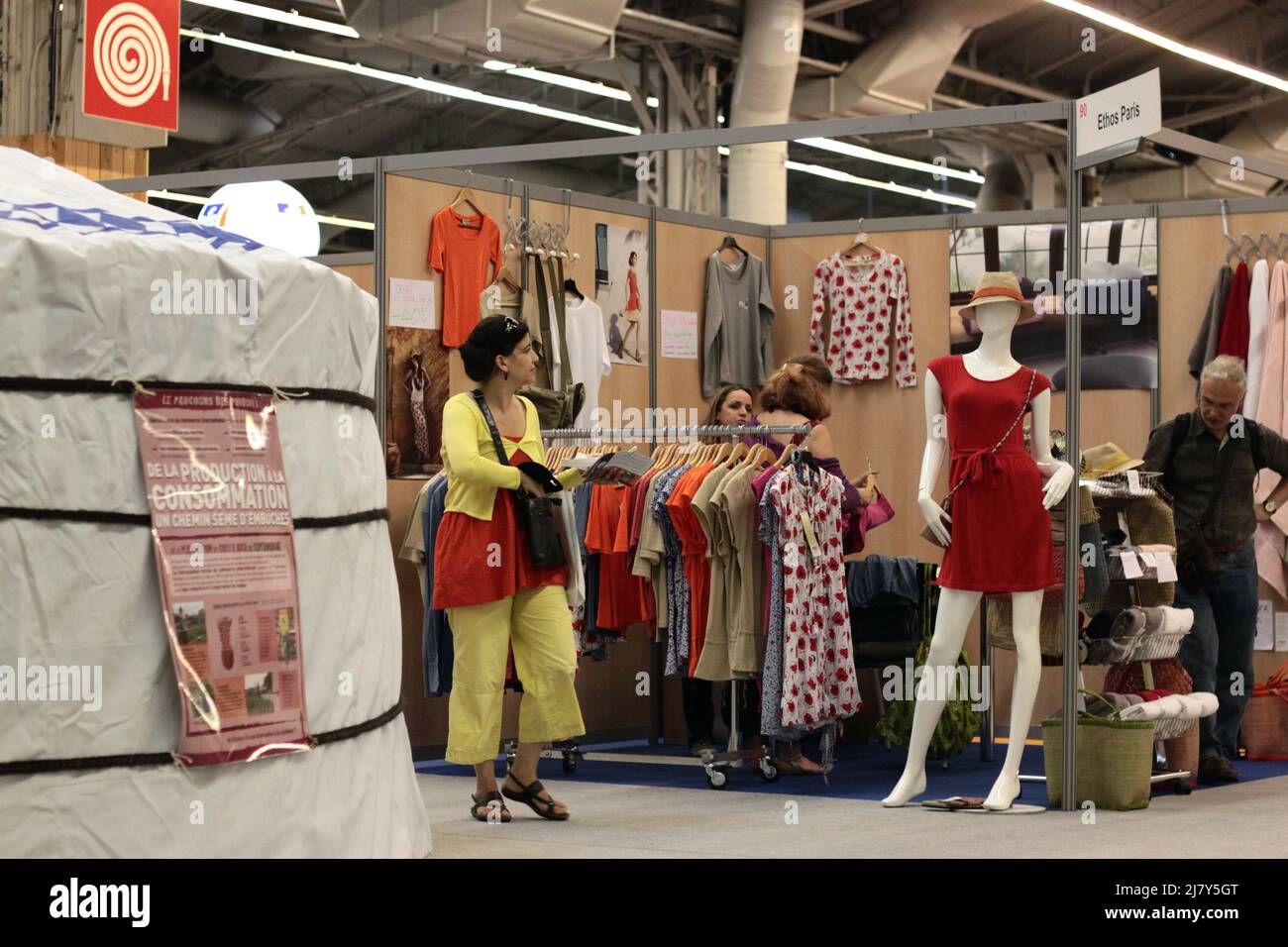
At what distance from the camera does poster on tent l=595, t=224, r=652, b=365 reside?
24.4ft

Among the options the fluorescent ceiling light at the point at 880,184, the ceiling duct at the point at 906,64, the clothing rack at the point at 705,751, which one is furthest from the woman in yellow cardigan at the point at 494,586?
the fluorescent ceiling light at the point at 880,184

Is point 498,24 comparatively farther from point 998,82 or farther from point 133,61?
point 998,82

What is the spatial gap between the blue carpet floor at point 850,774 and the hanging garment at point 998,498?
0.77m

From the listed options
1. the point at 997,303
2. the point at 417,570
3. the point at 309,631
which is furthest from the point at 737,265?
the point at 309,631

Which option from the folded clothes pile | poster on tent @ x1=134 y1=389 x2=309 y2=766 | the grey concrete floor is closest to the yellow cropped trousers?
the grey concrete floor

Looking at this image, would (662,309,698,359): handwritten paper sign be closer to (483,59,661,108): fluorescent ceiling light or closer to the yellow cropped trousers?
the yellow cropped trousers

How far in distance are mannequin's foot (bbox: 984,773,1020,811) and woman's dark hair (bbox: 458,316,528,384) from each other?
1.95 meters

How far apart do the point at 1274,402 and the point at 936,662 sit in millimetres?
2619

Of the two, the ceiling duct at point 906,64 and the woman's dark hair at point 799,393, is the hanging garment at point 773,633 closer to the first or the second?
the woman's dark hair at point 799,393

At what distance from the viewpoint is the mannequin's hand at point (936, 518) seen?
17.2 feet

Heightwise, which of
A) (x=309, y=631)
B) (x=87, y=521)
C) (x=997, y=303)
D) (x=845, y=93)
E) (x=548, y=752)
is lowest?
(x=548, y=752)

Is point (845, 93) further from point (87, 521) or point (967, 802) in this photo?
point (87, 521)

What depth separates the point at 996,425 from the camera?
5211mm

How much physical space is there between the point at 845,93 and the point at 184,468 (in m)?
8.80
